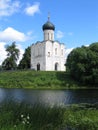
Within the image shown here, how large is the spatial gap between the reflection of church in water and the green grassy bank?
41.4 ft

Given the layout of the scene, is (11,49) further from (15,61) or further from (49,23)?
(49,23)

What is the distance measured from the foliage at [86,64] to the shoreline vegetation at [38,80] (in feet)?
6.89

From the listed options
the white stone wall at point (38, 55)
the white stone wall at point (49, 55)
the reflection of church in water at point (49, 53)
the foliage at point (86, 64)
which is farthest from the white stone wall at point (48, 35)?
the foliage at point (86, 64)

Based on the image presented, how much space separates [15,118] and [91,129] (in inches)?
141

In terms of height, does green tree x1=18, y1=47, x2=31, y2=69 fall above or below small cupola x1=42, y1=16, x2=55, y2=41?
below

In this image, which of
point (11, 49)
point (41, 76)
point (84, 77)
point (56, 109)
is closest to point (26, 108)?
point (56, 109)

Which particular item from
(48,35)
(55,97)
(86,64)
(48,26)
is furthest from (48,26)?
(55,97)

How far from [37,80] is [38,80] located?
9.1 inches

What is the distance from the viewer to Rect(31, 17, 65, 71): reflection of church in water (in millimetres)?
93188

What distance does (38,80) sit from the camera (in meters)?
74.8

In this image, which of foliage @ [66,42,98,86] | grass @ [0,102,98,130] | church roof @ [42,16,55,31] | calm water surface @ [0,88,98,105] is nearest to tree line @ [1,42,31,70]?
church roof @ [42,16,55,31]

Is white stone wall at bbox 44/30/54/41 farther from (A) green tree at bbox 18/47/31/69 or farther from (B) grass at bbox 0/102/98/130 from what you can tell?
(B) grass at bbox 0/102/98/130

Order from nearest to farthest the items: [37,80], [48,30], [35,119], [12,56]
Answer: [35,119]
[37,80]
[48,30]
[12,56]

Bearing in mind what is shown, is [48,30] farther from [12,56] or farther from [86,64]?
[86,64]
